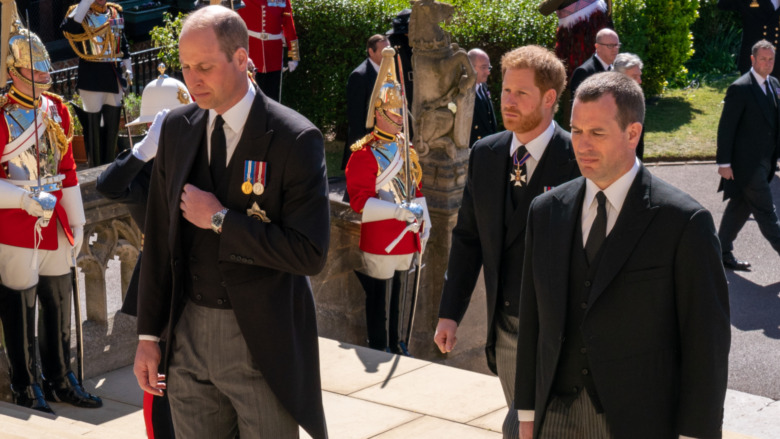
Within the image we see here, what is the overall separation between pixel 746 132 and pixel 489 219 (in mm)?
6872

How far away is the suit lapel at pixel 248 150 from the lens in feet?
12.6

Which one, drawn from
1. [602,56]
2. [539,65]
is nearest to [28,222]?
[539,65]

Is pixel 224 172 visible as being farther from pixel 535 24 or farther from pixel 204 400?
pixel 535 24

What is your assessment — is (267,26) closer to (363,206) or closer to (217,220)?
(363,206)

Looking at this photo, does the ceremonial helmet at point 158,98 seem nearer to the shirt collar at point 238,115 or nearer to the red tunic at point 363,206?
the red tunic at point 363,206

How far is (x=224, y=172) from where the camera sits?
391 cm

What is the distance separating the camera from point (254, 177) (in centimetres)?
383

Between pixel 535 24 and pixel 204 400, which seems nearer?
pixel 204 400

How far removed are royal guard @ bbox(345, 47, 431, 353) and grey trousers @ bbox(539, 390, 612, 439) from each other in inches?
150

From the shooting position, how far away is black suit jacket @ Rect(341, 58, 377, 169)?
35.2 feet

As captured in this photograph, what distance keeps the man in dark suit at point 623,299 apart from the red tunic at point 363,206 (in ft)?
12.4

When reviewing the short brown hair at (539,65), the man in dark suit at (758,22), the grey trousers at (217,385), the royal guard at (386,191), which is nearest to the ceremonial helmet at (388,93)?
the royal guard at (386,191)

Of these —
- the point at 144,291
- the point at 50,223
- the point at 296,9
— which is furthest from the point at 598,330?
the point at 296,9

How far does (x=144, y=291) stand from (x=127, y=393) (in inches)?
115
